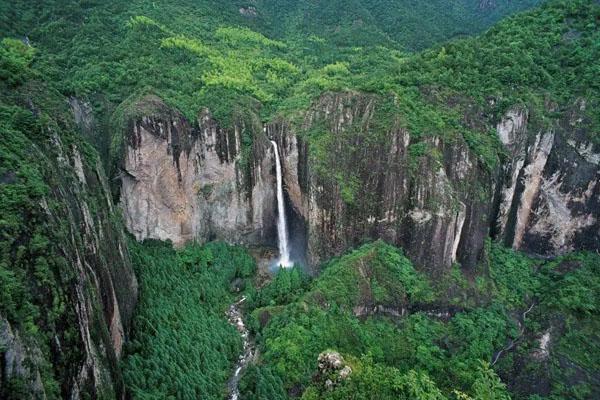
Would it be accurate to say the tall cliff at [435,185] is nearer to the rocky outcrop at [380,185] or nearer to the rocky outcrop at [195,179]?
the rocky outcrop at [380,185]

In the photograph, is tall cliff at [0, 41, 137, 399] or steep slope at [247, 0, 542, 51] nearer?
tall cliff at [0, 41, 137, 399]

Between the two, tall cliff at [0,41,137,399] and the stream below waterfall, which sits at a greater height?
tall cliff at [0,41,137,399]

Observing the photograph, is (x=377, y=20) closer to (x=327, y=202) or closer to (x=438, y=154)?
(x=438, y=154)

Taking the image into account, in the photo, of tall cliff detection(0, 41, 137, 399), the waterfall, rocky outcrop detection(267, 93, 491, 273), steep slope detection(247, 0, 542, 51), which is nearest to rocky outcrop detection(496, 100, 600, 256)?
rocky outcrop detection(267, 93, 491, 273)

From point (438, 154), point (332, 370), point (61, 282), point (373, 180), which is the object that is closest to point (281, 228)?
point (373, 180)

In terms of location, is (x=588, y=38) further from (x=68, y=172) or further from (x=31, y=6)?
(x=31, y=6)

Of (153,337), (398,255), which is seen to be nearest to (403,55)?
(398,255)

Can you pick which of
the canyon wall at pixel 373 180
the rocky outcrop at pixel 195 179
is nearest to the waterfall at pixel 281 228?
the rocky outcrop at pixel 195 179

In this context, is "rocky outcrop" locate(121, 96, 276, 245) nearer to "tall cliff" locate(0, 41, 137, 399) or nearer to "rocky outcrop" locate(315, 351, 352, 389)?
"tall cliff" locate(0, 41, 137, 399)
